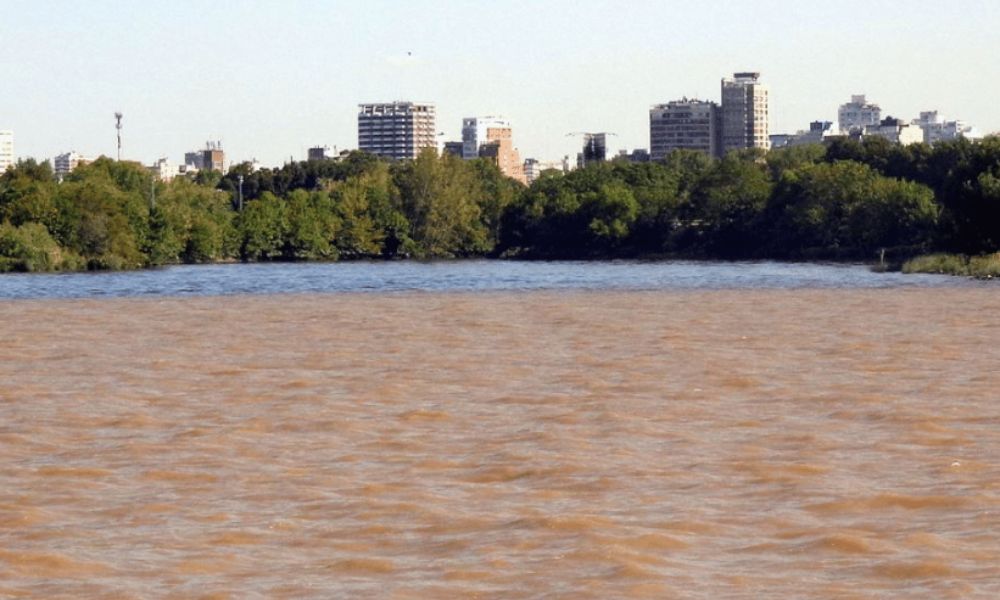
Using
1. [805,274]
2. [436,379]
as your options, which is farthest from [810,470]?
[805,274]

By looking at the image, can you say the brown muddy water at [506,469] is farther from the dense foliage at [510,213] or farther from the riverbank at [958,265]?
the dense foliage at [510,213]

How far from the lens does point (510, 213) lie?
Result: 4653 inches

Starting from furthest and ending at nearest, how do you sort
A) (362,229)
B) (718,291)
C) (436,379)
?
(362,229), (718,291), (436,379)

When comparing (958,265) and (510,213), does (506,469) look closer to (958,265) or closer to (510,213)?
(958,265)

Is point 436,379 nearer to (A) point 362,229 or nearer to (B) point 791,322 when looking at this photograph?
(B) point 791,322

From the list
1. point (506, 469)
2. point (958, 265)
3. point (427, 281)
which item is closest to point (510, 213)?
point (427, 281)

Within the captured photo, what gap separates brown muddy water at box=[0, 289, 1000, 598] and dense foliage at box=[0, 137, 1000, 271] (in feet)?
208

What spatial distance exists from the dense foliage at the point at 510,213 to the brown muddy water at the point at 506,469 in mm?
63519

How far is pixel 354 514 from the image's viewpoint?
487 inches

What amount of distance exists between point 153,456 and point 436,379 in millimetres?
7613

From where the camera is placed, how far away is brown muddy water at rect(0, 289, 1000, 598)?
1042cm

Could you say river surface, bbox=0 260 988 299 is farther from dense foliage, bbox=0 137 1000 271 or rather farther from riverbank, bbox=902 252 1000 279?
dense foliage, bbox=0 137 1000 271

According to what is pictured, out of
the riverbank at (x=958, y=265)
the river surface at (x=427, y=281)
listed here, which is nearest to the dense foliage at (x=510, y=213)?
the river surface at (x=427, y=281)

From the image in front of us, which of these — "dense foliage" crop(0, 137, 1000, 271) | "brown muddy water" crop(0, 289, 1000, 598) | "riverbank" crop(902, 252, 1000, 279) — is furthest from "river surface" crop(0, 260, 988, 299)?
"brown muddy water" crop(0, 289, 1000, 598)
